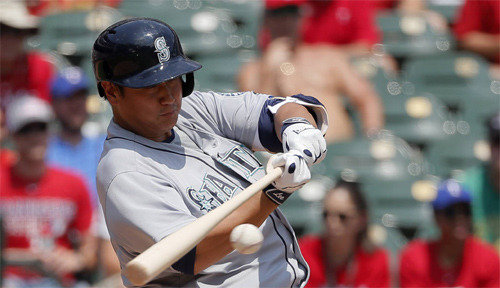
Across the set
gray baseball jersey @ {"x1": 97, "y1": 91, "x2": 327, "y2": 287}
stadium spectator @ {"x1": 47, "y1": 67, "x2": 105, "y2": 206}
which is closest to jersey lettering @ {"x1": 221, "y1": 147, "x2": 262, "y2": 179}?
gray baseball jersey @ {"x1": 97, "y1": 91, "x2": 327, "y2": 287}

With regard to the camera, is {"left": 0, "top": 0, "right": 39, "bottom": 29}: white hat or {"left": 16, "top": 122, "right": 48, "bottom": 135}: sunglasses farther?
{"left": 0, "top": 0, "right": 39, "bottom": 29}: white hat

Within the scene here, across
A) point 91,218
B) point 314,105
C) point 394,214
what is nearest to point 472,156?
point 394,214

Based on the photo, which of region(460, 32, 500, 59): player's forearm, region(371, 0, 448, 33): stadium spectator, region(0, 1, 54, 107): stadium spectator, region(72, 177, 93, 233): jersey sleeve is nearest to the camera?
region(72, 177, 93, 233): jersey sleeve

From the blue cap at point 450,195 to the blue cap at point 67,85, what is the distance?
216cm

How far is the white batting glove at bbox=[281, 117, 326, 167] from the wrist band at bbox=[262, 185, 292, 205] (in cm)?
10

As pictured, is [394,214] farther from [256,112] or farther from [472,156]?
[256,112]

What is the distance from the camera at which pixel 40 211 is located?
4.13 m

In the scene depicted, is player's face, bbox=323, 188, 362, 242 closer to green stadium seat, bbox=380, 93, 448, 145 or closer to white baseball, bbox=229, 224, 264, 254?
green stadium seat, bbox=380, 93, 448, 145

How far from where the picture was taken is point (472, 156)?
5.14 metres

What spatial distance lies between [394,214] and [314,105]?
2.65 meters

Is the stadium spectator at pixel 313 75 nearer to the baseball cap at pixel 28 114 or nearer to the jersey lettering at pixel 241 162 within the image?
the baseball cap at pixel 28 114

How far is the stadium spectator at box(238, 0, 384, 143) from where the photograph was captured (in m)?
4.88

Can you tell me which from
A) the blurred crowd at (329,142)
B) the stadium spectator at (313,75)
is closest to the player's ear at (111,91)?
the blurred crowd at (329,142)

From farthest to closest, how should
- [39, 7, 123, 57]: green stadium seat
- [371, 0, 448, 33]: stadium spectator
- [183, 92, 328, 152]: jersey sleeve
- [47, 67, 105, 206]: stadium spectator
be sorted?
1. [371, 0, 448, 33]: stadium spectator
2. [39, 7, 123, 57]: green stadium seat
3. [47, 67, 105, 206]: stadium spectator
4. [183, 92, 328, 152]: jersey sleeve
